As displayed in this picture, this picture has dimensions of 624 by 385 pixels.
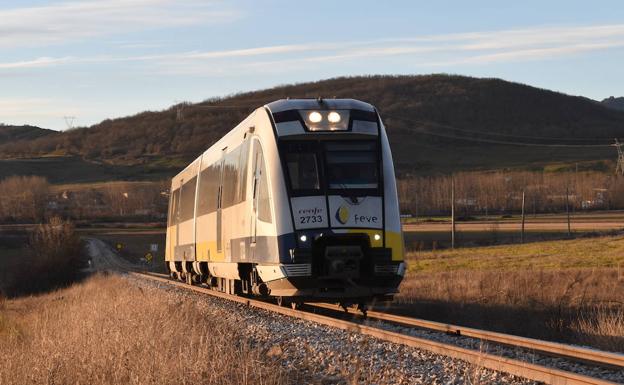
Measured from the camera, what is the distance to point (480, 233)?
80.4 metres

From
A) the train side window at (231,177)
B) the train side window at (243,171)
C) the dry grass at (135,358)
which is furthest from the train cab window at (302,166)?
the dry grass at (135,358)

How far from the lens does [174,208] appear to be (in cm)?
3488

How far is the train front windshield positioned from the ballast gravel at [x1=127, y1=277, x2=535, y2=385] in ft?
8.34

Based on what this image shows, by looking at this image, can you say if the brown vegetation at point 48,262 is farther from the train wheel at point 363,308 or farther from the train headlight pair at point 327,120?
the train headlight pair at point 327,120

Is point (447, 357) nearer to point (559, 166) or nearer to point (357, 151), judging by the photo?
point (357, 151)

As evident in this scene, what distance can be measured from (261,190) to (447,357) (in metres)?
6.57

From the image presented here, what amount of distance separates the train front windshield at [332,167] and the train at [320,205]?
0.7 inches

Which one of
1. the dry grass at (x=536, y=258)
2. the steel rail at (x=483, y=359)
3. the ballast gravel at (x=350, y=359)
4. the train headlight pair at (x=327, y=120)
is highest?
the train headlight pair at (x=327, y=120)

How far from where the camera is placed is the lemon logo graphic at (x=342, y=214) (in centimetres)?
1581

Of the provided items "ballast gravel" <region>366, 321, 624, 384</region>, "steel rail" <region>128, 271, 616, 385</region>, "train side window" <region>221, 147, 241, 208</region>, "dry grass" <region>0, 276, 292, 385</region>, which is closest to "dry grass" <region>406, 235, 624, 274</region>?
"train side window" <region>221, 147, 241, 208</region>

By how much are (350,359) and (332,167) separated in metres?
5.61

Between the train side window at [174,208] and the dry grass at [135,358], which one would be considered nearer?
the dry grass at [135,358]

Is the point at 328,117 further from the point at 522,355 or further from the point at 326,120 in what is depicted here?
the point at 522,355

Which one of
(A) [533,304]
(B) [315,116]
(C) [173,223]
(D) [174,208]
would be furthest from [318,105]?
(D) [174,208]
